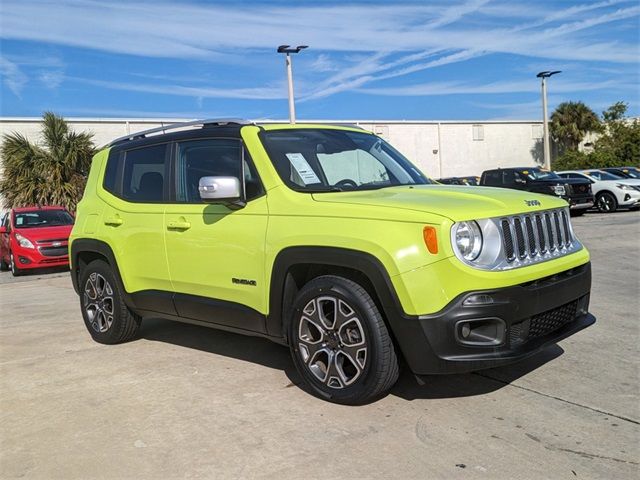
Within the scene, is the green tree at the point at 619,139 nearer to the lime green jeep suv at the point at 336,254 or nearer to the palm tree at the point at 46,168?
the palm tree at the point at 46,168

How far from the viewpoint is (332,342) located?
3.85 m

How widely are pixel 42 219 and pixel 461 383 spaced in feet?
41.9

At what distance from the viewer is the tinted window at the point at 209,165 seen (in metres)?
4.38

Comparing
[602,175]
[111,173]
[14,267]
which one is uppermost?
[111,173]

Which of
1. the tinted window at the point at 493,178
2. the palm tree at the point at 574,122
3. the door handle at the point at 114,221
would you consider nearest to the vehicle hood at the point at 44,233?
the door handle at the point at 114,221

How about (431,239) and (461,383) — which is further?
(461,383)

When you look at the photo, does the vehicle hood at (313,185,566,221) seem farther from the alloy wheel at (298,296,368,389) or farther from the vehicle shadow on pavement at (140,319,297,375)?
the vehicle shadow on pavement at (140,319,297,375)

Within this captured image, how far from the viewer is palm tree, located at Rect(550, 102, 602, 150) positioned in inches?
1773

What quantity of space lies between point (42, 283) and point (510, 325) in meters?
10.2

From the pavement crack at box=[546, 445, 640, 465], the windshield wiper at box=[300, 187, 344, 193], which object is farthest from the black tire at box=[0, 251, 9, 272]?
the pavement crack at box=[546, 445, 640, 465]

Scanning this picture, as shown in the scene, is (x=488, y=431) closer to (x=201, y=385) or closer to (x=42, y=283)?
(x=201, y=385)

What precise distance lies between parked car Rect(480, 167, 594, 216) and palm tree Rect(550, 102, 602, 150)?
2743 centimetres

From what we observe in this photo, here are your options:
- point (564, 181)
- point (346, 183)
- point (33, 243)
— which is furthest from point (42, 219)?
point (564, 181)

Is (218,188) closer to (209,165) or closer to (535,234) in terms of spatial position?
(209,165)
